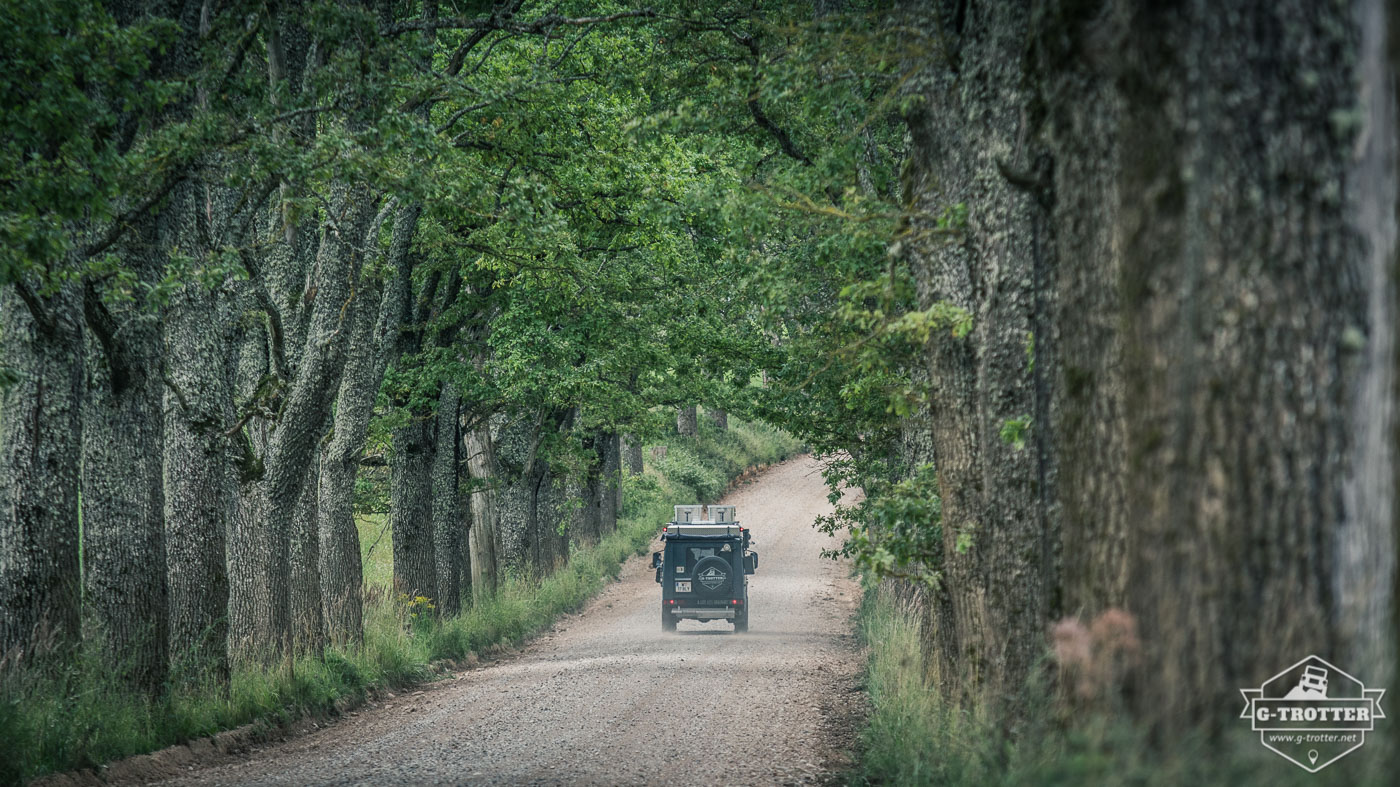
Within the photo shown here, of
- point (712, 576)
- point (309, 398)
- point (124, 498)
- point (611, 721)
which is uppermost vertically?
point (309, 398)

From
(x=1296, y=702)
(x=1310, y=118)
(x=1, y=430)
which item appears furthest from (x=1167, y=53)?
(x=1, y=430)

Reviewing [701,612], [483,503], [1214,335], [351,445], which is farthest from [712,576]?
[1214,335]

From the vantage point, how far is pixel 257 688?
1146cm

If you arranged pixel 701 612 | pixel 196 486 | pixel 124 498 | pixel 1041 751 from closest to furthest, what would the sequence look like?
pixel 1041 751, pixel 124 498, pixel 196 486, pixel 701 612

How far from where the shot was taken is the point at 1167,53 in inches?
136

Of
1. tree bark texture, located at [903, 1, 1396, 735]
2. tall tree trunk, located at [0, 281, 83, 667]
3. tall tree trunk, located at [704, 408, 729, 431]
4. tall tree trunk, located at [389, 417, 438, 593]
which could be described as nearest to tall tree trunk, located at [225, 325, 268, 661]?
tall tree trunk, located at [0, 281, 83, 667]

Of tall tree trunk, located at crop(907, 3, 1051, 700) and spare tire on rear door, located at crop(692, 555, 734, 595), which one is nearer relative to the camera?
tall tree trunk, located at crop(907, 3, 1051, 700)

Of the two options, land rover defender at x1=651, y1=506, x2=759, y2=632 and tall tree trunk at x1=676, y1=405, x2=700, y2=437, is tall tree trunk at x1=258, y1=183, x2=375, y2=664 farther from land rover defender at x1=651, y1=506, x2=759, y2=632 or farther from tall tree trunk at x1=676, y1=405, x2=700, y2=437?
tall tree trunk at x1=676, y1=405, x2=700, y2=437

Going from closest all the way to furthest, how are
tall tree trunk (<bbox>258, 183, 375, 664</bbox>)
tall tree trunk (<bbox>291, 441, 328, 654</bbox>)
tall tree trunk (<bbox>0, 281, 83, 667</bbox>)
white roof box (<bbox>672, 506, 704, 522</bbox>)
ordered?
tall tree trunk (<bbox>0, 281, 83, 667</bbox>), tall tree trunk (<bbox>258, 183, 375, 664</bbox>), tall tree trunk (<bbox>291, 441, 328, 654</bbox>), white roof box (<bbox>672, 506, 704, 522</bbox>)

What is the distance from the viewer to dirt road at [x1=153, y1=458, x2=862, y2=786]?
9.20 meters

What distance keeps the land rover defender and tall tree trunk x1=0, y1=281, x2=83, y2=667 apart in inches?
595

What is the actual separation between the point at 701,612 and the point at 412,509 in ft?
23.9

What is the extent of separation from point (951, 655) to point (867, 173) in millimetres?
6363

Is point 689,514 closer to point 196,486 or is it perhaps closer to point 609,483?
point 609,483
